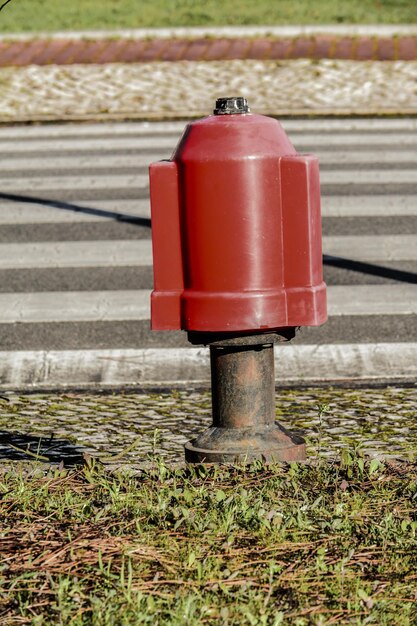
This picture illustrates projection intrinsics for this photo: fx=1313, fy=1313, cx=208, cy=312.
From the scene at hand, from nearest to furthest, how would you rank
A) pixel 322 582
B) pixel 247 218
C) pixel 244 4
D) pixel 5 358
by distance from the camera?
pixel 322 582, pixel 247 218, pixel 5 358, pixel 244 4

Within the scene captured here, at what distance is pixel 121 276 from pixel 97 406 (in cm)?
248

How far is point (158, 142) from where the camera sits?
11.9m

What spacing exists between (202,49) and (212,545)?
1400 centimetres

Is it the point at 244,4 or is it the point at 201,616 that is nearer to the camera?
the point at 201,616

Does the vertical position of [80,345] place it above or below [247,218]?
below

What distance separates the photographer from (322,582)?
10.1 ft

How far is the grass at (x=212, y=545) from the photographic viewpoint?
2.93 metres

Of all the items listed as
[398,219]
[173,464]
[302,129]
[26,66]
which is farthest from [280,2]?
[173,464]

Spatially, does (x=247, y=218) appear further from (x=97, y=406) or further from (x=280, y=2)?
(x=280, y=2)

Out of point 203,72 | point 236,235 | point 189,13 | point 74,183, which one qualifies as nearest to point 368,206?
point 74,183

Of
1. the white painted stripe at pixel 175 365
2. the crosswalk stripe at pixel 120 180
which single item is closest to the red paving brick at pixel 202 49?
the crosswalk stripe at pixel 120 180

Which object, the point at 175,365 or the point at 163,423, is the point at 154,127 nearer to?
the point at 175,365

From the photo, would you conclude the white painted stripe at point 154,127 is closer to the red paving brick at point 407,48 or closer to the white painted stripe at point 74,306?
the red paving brick at point 407,48

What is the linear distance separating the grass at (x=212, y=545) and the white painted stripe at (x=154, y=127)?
29.0 feet
